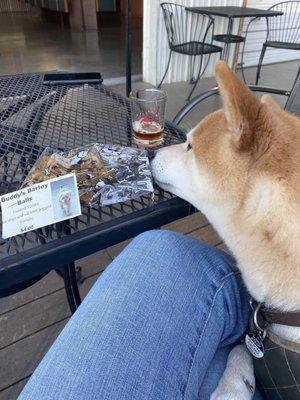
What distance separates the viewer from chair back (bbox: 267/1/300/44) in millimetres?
4844

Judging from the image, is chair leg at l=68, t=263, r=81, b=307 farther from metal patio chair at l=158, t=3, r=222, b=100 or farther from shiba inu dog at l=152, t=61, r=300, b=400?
metal patio chair at l=158, t=3, r=222, b=100

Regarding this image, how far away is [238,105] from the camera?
2.20 feet

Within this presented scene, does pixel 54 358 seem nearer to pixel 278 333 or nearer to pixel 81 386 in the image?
pixel 81 386

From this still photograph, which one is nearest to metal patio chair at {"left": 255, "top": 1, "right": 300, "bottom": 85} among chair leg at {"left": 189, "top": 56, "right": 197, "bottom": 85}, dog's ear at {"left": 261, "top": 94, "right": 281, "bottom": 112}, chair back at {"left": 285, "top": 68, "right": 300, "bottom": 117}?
chair leg at {"left": 189, "top": 56, "right": 197, "bottom": 85}

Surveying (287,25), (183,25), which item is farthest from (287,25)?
(183,25)

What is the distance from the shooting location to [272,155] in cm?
69

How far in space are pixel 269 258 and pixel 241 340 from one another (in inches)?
11.1

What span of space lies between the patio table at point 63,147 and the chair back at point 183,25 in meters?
2.67

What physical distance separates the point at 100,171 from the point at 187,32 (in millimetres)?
3722

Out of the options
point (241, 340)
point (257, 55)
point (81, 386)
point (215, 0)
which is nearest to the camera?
point (81, 386)

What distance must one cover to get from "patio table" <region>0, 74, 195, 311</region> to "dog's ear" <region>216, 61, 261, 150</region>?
22 cm

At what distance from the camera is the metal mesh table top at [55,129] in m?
0.72

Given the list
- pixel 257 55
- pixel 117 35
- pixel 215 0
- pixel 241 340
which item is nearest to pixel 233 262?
pixel 241 340

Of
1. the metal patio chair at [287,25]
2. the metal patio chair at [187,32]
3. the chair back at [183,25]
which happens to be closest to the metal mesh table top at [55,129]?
the metal patio chair at [187,32]
